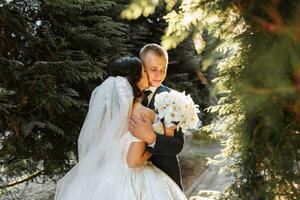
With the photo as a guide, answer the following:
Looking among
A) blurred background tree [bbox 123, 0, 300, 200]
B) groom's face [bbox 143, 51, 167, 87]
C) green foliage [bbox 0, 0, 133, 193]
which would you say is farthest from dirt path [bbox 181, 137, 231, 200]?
blurred background tree [bbox 123, 0, 300, 200]

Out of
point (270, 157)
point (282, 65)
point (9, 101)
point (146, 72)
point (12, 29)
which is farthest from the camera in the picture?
point (12, 29)

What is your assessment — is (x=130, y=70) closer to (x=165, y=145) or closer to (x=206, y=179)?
(x=165, y=145)

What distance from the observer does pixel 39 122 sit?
4.32 metres

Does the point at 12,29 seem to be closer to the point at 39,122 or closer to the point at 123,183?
the point at 39,122

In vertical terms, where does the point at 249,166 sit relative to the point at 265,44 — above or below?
below

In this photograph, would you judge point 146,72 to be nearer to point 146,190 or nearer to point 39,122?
point 146,190

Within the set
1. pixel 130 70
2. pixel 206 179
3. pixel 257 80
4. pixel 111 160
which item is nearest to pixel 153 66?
pixel 130 70

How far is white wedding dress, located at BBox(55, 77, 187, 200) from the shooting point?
10.0ft

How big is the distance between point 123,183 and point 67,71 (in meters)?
1.85

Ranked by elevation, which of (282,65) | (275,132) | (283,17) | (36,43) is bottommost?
(275,132)

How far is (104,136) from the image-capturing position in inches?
123

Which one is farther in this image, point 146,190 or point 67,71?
point 67,71

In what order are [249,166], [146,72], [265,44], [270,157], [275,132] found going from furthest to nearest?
[146,72]
[249,166]
[270,157]
[275,132]
[265,44]

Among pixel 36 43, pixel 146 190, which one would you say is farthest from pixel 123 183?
pixel 36 43
